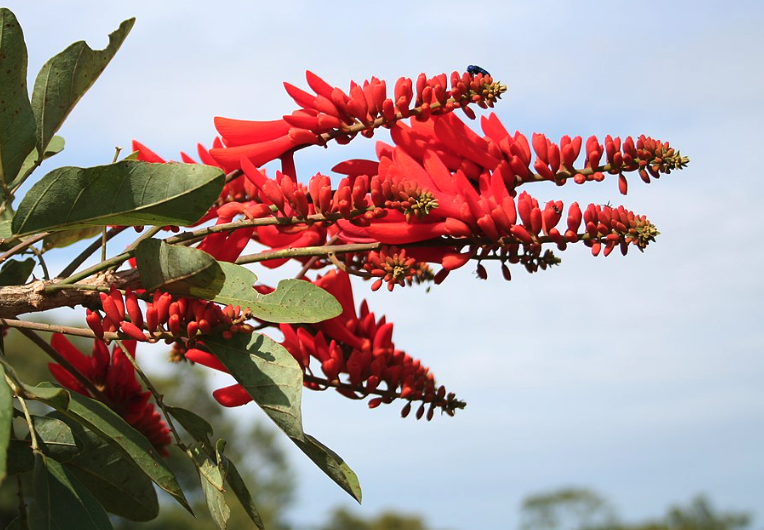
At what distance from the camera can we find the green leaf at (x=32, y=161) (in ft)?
4.11

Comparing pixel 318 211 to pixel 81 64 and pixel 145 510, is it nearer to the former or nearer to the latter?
pixel 81 64

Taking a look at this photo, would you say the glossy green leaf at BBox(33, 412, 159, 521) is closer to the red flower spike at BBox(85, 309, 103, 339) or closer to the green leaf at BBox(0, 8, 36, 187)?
the red flower spike at BBox(85, 309, 103, 339)

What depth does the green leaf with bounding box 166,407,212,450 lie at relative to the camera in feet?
4.11

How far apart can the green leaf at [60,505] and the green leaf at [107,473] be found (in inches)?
3.3

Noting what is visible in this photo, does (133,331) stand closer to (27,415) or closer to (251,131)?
(27,415)

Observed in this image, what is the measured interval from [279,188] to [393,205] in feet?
0.53

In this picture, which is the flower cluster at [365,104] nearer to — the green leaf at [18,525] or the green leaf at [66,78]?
the green leaf at [66,78]

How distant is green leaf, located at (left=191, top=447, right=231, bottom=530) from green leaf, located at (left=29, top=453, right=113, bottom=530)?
0.42 feet

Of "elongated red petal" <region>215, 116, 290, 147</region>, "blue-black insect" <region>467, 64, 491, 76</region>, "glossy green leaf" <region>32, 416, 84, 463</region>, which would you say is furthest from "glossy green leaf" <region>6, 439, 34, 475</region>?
"blue-black insect" <region>467, 64, 491, 76</region>

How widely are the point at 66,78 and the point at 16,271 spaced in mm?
409

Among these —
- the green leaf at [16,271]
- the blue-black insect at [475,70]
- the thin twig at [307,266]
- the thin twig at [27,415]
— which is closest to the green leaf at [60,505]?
the thin twig at [27,415]

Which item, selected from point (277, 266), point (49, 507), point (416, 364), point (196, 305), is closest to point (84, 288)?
point (196, 305)

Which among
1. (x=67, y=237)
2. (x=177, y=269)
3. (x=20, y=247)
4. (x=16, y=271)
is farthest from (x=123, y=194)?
(x=67, y=237)

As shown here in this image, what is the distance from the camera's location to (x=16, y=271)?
1.41 m
